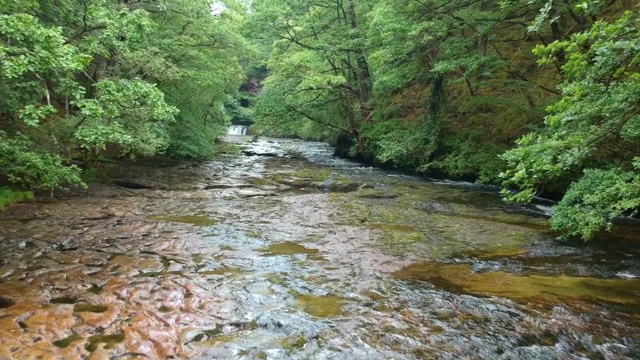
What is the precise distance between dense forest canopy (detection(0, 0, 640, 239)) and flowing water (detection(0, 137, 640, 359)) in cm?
115

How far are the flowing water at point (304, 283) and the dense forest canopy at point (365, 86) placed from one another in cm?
115

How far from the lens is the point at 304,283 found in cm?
607

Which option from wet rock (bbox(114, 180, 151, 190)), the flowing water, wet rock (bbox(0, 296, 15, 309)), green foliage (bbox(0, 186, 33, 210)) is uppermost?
the flowing water

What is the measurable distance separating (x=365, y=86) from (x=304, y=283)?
20265mm

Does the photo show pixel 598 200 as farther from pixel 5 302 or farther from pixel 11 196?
pixel 11 196

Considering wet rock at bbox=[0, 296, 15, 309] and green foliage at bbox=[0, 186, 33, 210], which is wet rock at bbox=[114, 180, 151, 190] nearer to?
green foliage at bbox=[0, 186, 33, 210]

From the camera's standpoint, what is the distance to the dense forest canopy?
559cm

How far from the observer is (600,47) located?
4336mm

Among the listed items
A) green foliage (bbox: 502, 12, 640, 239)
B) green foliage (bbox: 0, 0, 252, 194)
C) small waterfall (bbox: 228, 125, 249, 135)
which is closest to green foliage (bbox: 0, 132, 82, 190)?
green foliage (bbox: 0, 0, 252, 194)

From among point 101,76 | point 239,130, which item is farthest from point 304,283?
point 239,130

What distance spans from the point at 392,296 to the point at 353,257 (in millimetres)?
1704

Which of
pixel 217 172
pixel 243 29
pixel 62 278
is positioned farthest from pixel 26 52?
pixel 243 29

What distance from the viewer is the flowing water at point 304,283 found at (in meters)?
4.40

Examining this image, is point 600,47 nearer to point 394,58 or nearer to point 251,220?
point 251,220
